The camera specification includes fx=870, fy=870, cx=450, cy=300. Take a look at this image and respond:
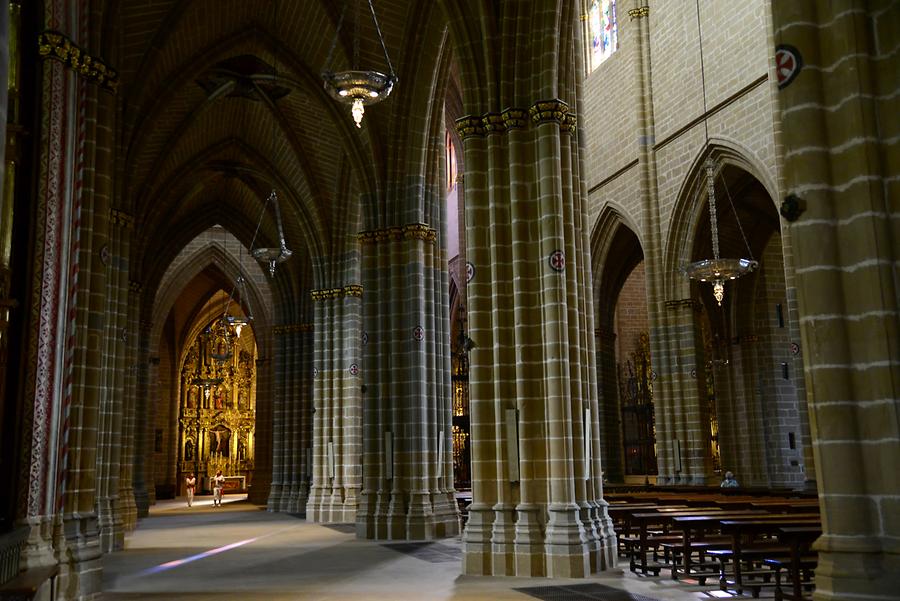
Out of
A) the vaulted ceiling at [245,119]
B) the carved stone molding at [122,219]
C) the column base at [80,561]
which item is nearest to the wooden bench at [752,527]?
the column base at [80,561]

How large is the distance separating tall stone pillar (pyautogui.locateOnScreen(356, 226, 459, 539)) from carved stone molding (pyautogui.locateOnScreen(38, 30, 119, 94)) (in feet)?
25.1

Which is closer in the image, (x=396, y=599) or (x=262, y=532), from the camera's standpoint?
(x=396, y=599)

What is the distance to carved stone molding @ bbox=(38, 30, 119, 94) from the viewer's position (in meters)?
10.7

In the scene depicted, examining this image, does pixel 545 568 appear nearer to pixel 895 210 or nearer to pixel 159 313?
pixel 895 210

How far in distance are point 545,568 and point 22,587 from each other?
6.66 metres

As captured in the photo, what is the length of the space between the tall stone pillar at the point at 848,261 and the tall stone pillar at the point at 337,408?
17.2 m

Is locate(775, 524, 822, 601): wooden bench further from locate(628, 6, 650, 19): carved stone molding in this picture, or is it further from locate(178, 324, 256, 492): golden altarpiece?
locate(178, 324, 256, 492): golden altarpiece

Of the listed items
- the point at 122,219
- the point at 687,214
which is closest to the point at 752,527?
the point at 122,219

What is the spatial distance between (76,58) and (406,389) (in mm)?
9060

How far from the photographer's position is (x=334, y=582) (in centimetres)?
1142

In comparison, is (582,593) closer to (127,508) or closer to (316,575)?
(316,575)

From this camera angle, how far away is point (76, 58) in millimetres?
11023

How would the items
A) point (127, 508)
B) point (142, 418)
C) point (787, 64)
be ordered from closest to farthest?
point (787, 64)
point (127, 508)
point (142, 418)

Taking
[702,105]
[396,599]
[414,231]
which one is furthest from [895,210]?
[702,105]
